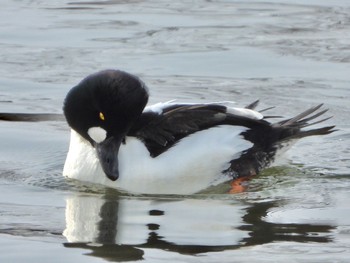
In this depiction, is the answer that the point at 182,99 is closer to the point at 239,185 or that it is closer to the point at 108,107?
the point at 239,185

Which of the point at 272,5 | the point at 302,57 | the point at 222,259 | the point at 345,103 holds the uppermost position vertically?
the point at 272,5

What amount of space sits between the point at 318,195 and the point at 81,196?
5.90 feet

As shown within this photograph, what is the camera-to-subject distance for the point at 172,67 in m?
13.6

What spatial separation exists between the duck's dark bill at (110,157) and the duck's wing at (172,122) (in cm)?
18

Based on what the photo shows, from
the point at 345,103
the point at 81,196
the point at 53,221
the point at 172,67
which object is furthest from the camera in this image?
the point at 172,67

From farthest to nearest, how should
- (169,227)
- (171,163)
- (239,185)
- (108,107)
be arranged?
1. (239,185)
2. (171,163)
3. (108,107)
4. (169,227)

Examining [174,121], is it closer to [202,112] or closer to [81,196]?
[202,112]

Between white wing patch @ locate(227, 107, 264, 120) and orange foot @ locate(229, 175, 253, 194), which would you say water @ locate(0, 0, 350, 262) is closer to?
orange foot @ locate(229, 175, 253, 194)

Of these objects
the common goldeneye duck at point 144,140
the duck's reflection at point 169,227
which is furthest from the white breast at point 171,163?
the duck's reflection at point 169,227

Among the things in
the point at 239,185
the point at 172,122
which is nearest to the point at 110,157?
the point at 172,122

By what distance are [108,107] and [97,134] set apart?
275mm

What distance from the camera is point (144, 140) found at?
31.5ft

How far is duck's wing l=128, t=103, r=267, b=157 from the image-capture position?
9594mm

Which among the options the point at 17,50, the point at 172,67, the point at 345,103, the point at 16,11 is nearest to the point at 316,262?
the point at 345,103
